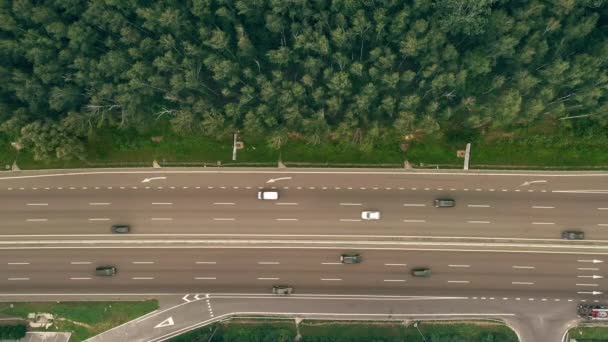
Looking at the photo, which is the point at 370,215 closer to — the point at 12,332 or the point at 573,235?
the point at 573,235

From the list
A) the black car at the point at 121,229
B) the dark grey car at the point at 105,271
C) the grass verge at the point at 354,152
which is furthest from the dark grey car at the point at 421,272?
the dark grey car at the point at 105,271

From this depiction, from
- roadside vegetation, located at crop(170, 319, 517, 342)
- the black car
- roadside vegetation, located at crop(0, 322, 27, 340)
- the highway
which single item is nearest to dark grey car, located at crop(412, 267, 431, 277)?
the highway

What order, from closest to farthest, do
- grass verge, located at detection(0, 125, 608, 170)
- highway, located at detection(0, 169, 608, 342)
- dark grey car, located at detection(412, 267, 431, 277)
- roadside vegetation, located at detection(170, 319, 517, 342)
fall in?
roadside vegetation, located at detection(170, 319, 517, 342)
dark grey car, located at detection(412, 267, 431, 277)
grass verge, located at detection(0, 125, 608, 170)
highway, located at detection(0, 169, 608, 342)

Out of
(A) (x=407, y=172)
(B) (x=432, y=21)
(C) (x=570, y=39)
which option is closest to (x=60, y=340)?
(A) (x=407, y=172)

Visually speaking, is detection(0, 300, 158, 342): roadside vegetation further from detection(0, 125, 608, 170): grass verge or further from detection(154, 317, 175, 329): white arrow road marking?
detection(0, 125, 608, 170): grass verge

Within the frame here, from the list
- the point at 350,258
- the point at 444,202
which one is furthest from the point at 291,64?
the point at 444,202

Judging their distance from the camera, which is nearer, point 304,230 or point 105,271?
point 105,271
